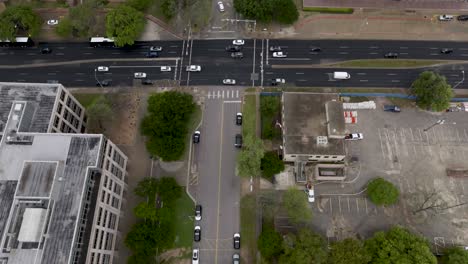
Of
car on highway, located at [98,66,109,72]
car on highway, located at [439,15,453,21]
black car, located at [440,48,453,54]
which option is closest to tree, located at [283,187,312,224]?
car on highway, located at [98,66,109,72]

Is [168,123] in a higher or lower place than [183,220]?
higher

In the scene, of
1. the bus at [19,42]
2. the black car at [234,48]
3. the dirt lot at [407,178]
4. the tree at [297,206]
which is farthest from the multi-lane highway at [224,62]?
the tree at [297,206]

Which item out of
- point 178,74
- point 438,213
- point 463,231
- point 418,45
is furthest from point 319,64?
point 463,231

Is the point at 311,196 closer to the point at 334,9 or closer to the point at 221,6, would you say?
the point at 334,9

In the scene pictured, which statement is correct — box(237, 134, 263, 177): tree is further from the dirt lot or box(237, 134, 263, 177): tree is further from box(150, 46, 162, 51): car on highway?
box(150, 46, 162, 51): car on highway

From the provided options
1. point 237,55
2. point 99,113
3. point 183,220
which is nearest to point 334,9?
point 237,55

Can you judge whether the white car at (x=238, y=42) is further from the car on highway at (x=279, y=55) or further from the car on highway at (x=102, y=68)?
the car on highway at (x=102, y=68)
